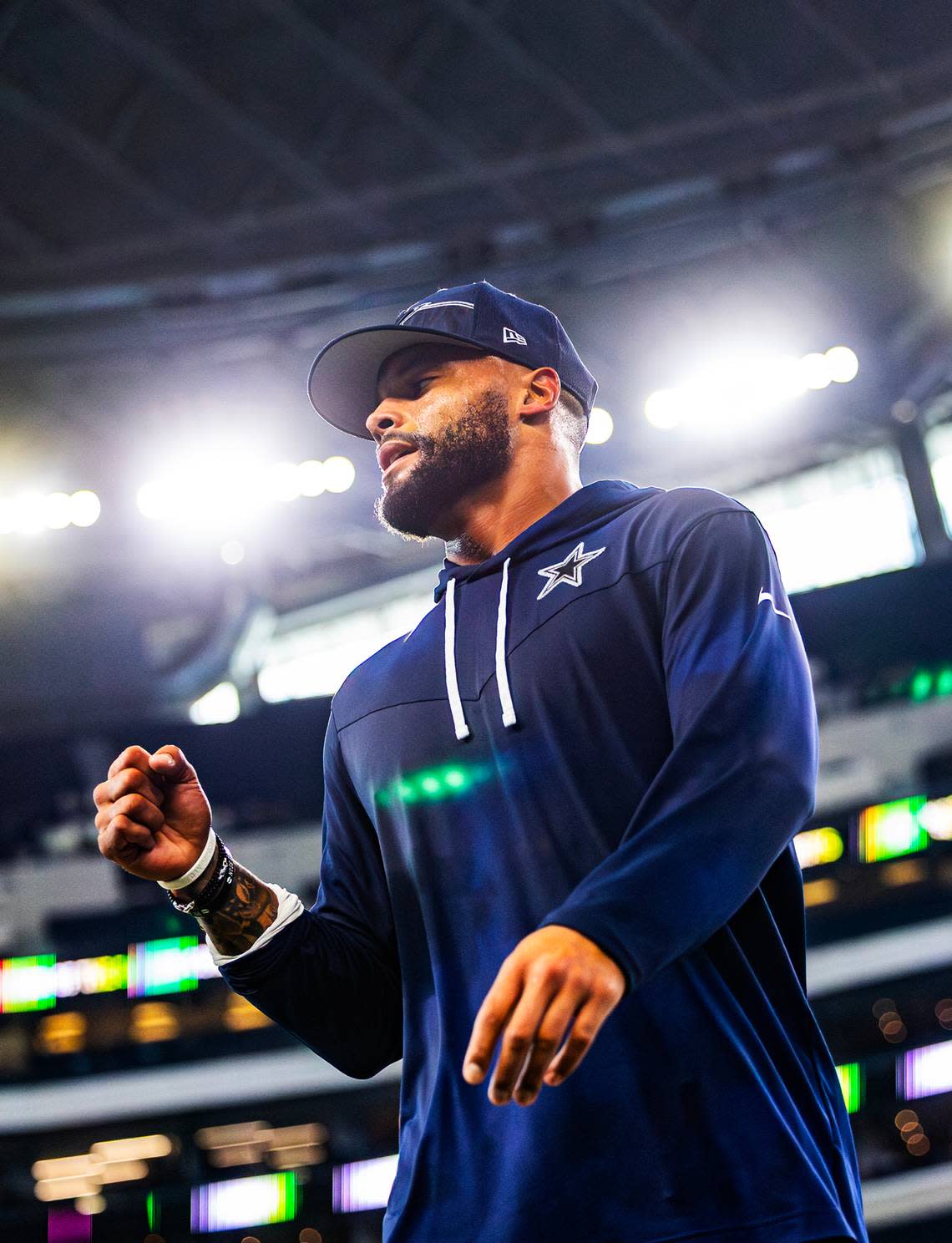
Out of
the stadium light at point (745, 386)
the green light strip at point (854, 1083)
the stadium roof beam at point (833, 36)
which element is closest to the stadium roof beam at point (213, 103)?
the stadium light at point (745, 386)

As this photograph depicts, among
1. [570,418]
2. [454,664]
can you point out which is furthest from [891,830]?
[454,664]

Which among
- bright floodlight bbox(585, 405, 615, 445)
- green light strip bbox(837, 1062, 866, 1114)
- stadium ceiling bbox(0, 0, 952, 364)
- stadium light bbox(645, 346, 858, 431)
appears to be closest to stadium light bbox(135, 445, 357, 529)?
stadium ceiling bbox(0, 0, 952, 364)

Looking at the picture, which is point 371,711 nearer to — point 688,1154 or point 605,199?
point 688,1154

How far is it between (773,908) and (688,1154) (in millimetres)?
382

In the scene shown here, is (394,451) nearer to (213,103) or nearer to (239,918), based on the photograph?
(239,918)

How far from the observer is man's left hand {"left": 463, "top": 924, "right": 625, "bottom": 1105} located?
3.67 ft

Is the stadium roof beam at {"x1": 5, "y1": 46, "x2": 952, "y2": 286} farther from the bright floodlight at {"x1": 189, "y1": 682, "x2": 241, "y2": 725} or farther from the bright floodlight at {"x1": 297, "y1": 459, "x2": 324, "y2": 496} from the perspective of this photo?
the bright floodlight at {"x1": 189, "y1": 682, "x2": 241, "y2": 725}

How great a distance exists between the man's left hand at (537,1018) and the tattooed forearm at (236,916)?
2.40 feet

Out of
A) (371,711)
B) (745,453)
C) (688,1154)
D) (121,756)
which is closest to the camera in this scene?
(688,1154)

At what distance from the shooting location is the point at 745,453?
1038 cm

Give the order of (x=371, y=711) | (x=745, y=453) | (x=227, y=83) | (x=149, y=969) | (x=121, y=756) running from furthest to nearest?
(x=149, y=969) → (x=745, y=453) → (x=227, y=83) → (x=371, y=711) → (x=121, y=756)

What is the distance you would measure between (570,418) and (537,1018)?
1385mm

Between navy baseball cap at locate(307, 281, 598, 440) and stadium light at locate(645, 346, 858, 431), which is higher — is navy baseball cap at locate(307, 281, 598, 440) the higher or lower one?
the lower one

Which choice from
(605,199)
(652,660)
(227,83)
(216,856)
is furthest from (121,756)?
(605,199)
